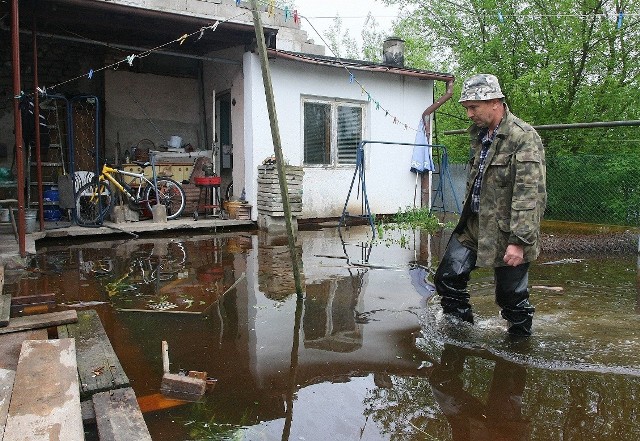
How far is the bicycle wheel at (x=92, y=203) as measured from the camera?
8984 millimetres

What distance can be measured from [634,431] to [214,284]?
4.04m

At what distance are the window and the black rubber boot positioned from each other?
725 centimetres

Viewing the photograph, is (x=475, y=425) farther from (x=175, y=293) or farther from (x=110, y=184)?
(x=110, y=184)

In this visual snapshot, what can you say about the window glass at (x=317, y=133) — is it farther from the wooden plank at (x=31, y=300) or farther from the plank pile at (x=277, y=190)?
the wooden plank at (x=31, y=300)

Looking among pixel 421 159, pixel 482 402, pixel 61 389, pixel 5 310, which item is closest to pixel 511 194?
pixel 482 402

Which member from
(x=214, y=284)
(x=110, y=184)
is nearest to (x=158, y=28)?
(x=110, y=184)

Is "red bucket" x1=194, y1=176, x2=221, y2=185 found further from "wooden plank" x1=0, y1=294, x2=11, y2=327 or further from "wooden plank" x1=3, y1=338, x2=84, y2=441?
"wooden plank" x1=3, y1=338, x2=84, y2=441

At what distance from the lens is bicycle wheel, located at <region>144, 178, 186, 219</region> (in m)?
9.91

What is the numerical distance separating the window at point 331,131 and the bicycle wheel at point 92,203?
3894 mm

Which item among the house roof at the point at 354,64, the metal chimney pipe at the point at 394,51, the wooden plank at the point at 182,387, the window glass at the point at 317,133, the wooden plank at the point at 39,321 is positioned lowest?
the wooden plank at the point at 182,387

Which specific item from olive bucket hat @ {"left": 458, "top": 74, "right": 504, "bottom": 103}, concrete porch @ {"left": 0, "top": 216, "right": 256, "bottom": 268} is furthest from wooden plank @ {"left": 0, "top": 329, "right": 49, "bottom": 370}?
concrete porch @ {"left": 0, "top": 216, "right": 256, "bottom": 268}

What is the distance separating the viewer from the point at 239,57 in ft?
34.7

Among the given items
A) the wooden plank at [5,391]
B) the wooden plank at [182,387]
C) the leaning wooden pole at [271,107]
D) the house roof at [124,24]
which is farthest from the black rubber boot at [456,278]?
the house roof at [124,24]

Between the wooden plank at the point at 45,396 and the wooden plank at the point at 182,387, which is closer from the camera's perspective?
the wooden plank at the point at 45,396
